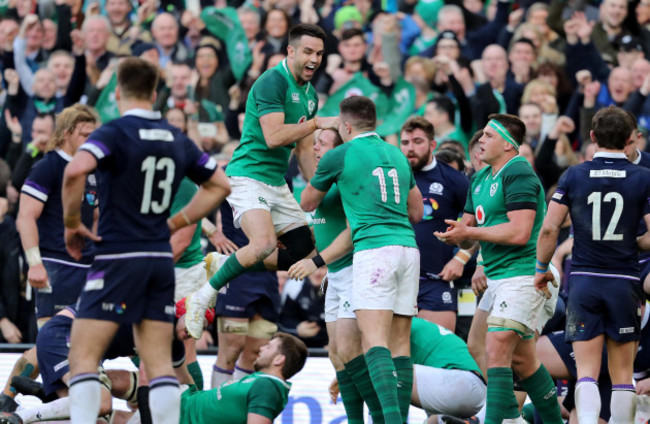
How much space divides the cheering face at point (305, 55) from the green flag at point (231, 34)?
6.25 metres

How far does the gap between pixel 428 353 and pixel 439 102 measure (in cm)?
495

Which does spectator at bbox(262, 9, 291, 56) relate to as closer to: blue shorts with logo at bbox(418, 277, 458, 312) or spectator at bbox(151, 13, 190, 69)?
spectator at bbox(151, 13, 190, 69)

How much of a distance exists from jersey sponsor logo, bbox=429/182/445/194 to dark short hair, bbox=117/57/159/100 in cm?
410

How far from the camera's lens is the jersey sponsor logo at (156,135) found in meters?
6.44

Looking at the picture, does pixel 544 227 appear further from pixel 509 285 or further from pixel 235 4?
pixel 235 4

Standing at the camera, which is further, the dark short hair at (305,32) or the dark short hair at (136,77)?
the dark short hair at (305,32)

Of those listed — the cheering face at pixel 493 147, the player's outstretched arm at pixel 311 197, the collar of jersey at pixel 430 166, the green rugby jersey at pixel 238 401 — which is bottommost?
the green rugby jersey at pixel 238 401

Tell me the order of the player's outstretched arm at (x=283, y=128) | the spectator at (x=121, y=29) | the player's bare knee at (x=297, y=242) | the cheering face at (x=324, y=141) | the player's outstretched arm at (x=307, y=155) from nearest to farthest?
1. the player's outstretched arm at (x=283, y=128)
2. the player's bare knee at (x=297, y=242)
3. the player's outstretched arm at (x=307, y=155)
4. the cheering face at (x=324, y=141)
5. the spectator at (x=121, y=29)

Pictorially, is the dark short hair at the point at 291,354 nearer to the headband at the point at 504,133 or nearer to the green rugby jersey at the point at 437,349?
the green rugby jersey at the point at 437,349

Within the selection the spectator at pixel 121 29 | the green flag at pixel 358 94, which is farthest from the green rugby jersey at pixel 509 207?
the spectator at pixel 121 29

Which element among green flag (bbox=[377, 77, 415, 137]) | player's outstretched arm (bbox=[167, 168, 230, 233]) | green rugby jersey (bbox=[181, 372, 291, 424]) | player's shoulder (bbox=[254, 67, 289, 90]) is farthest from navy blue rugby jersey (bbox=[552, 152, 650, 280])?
green flag (bbox=[377, 77, 415, 137])

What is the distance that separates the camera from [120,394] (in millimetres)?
8711

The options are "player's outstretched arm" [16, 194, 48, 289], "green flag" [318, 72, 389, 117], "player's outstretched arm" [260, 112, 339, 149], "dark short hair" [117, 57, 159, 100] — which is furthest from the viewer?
"green flag" [318, 72, 389, 117]

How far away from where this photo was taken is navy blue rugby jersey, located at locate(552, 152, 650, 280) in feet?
25.4
